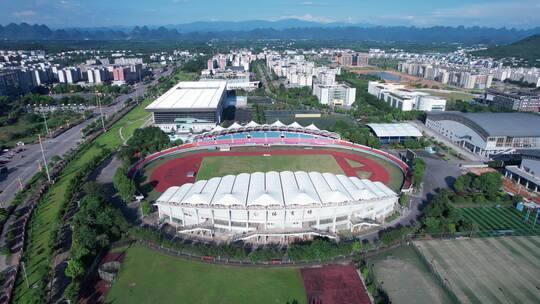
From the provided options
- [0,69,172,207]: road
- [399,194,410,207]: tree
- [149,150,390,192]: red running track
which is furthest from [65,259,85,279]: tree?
[399,194,410,207]: tree

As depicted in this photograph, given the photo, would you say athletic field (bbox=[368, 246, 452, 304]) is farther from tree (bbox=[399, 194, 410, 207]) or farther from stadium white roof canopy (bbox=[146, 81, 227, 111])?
stadium white roof canopy (bbox=[146, 81, 227, 111])

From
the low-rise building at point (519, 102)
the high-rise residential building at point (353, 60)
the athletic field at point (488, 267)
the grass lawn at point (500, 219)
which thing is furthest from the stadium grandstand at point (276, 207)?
the high-rise residential building at point (353, 60)

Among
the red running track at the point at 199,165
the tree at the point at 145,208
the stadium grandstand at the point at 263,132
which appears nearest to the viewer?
the tree at the point at 145,208

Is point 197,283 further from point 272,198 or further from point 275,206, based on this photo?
point 272,198

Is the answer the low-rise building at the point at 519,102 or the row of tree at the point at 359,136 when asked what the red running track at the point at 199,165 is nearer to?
the row of tree at the point at 359,136

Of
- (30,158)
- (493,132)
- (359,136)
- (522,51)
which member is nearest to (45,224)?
(30,158)
